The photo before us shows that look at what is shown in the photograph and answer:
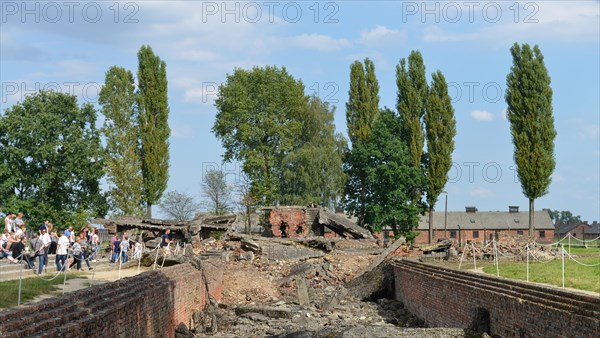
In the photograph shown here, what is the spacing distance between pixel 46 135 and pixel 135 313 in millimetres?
37705

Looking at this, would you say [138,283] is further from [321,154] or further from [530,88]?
[321,154]

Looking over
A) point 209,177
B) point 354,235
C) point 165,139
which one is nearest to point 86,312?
point 354,235

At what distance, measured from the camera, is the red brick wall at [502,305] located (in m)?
11.8

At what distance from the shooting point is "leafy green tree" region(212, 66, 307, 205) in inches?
2357

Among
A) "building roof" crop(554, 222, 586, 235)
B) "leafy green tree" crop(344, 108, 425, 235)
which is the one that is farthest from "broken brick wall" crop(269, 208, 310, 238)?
"building roof" crop(554, 222, 586, 235)

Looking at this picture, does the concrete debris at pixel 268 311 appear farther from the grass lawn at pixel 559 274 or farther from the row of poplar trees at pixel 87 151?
the row of poplar trees at pixel 87 151

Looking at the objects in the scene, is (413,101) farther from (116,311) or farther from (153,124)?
(116,311)

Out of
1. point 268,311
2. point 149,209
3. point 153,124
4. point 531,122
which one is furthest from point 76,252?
point 531,122

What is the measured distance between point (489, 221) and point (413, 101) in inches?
1440

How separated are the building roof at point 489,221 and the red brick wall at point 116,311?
67849mm

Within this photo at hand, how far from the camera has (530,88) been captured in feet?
165

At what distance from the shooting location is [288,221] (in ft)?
146

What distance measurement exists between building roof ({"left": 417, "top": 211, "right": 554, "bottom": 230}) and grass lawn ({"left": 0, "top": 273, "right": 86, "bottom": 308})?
69.4 metres

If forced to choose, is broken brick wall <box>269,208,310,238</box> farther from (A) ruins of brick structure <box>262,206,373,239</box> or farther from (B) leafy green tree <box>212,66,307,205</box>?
(B) leafy green tree <box>212,66,307,205</box>
